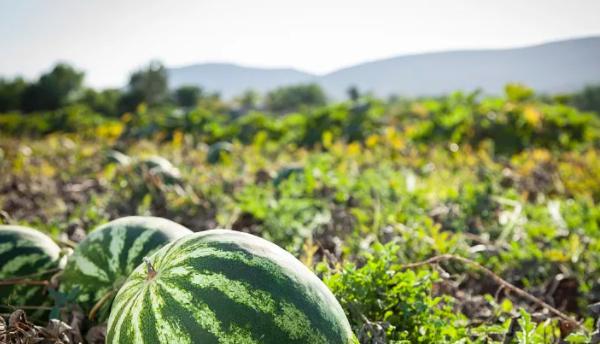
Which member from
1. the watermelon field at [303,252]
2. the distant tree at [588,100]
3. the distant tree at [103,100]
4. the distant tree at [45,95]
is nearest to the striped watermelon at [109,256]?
the watermelon field at [303,252]

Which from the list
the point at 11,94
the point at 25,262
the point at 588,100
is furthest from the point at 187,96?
the point at 25,262

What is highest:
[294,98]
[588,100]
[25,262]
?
[25,262]

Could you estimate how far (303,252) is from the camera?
2607mm

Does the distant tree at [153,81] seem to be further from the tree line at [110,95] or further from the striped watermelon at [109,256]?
the striped watermelon at [109,256]

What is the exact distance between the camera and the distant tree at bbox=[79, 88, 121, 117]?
3145 centimetres

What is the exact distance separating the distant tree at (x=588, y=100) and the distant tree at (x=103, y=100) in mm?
39816

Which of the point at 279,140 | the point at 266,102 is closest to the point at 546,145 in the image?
the point at 279,140

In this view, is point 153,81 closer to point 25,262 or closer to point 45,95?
point 45,95

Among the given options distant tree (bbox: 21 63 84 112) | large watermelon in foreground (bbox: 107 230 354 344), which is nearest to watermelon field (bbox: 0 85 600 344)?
large watermelon in foreground (bbox: 107 230 354 344)

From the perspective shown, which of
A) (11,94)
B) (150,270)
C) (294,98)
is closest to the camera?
(150,270)

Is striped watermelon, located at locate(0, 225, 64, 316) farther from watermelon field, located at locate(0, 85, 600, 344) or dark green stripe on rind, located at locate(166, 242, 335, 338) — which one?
dark green stripe on rind, located at locate(166, 242, 335, 338)

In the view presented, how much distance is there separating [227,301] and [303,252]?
134 centimetres

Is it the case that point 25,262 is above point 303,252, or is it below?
above

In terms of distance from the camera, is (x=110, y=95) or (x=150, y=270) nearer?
(x=150, y=270)
